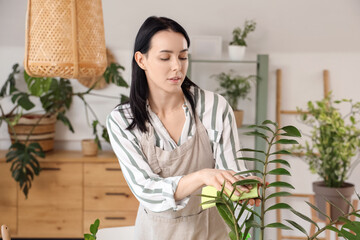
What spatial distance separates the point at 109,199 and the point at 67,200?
337 millimetres

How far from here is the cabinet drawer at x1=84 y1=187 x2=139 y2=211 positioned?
3963mm

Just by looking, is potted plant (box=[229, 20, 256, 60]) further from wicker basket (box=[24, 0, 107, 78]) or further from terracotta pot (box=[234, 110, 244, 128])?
wicker basket (box=[24, 0, 107, 78])

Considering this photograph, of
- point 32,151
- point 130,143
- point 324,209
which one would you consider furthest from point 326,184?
point 32,151

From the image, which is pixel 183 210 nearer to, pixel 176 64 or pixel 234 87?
pixel 176 64

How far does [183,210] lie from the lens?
1988mm

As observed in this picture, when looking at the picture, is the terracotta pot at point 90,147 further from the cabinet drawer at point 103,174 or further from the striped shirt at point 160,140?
the striped shirt at point 160,140

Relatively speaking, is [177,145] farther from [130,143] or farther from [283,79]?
[283,79]

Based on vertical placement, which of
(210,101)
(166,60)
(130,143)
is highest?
(166,60)

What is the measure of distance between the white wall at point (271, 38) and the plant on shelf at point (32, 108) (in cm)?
22

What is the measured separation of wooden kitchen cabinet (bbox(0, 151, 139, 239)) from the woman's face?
2.24m

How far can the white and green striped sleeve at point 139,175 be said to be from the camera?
5.44 ft

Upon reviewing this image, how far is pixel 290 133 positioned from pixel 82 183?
9.96 feet

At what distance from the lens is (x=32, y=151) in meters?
3.78

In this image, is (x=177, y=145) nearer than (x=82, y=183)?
Yes
